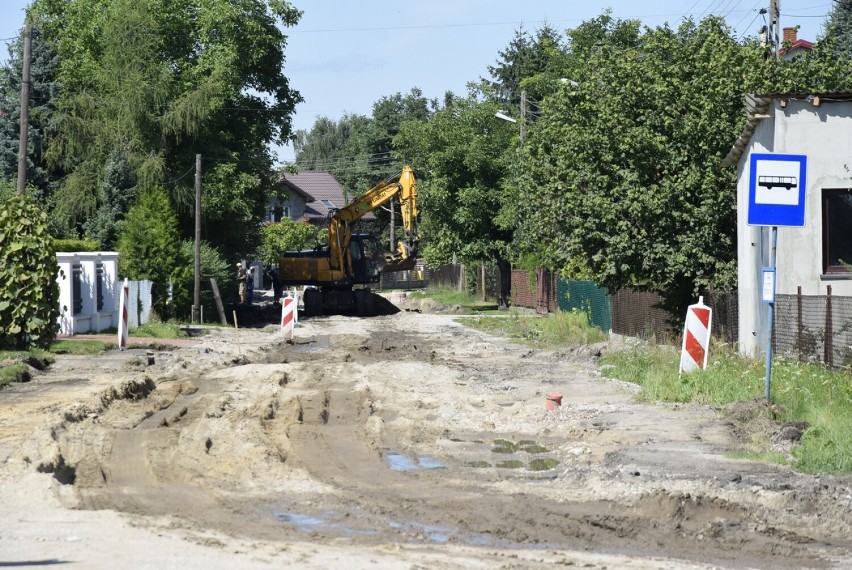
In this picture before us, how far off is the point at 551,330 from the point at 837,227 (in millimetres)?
14304

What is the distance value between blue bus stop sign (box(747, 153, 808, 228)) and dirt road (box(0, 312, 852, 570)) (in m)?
2.53

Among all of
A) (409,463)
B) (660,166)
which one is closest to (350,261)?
(660,166)

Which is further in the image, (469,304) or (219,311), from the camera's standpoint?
(469,304)

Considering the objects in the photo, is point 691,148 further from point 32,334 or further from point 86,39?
point 86,39

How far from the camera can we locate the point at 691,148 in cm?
2492

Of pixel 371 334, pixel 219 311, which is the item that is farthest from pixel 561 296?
pixel 219 311

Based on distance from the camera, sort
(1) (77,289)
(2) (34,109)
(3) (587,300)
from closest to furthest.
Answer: (1) (77,289), (3) (587,300), (2) (34,109)

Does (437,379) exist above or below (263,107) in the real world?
below

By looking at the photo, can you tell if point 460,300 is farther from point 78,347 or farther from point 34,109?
point 78,347

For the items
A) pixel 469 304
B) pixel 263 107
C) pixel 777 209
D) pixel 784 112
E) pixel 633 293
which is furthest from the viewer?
pixel 469 304

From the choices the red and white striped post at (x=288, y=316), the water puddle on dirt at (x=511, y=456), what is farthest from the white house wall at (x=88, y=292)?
Result: the water puddle on dirt at (x=511, y=456)

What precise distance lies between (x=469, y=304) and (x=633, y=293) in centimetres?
2930

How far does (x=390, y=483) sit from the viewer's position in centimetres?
1012

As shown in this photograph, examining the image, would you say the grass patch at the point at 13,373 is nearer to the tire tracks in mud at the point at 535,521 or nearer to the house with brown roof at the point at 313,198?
the tire tracks in mud at the point at 535,521
